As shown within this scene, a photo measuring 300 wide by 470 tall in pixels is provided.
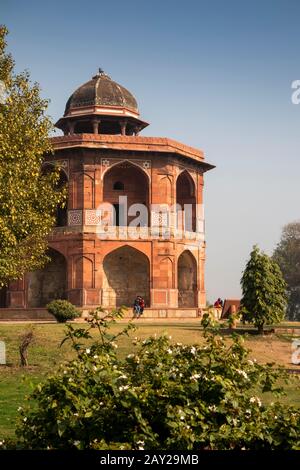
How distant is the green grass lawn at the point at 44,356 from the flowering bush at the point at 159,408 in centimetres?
327

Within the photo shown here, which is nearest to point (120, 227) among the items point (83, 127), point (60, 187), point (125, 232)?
point (125, 232)

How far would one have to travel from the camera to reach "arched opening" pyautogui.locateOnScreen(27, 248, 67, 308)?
34953 millimetres

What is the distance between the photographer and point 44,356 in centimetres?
1563

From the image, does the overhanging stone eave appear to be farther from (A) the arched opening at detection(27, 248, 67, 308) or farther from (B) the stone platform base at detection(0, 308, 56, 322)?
(B) the stone platform base at detection(0, 308, 56, 322)

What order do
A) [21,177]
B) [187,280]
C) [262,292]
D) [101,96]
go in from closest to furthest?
[21,177]
[262,292]
[187,280]
[101,96]

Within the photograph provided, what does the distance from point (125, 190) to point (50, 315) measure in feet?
31.1

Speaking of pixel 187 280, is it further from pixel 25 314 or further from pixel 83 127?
pixel 83 127

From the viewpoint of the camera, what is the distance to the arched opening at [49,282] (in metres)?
35.0

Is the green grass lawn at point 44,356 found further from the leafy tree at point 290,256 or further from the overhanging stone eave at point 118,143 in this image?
the leafy tree at point 290,256

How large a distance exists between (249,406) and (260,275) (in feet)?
57.3
